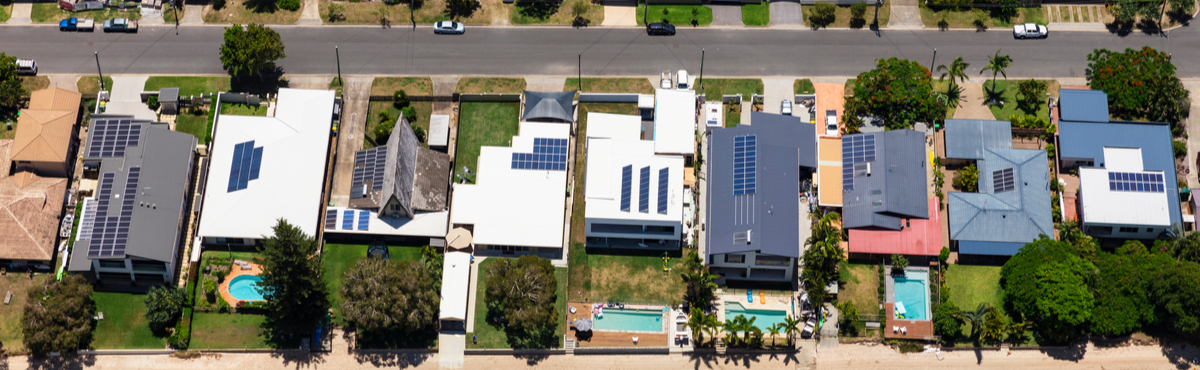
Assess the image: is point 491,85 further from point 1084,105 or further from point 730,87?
point 1084,105

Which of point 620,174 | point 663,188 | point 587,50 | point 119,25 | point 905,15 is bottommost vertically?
point 663,188

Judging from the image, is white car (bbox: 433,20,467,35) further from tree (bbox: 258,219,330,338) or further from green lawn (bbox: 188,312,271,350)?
green lawn (bbox: 188,312,271,350)

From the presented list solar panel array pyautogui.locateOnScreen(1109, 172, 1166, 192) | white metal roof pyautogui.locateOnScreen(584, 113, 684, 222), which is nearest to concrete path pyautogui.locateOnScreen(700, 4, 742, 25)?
white metal roof pyautogui.locateOnScreen(584, 113, 684, 222)

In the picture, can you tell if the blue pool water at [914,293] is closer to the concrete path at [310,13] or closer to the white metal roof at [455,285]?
the white metal roof at [455,285]

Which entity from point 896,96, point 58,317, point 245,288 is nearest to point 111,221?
point 58,317

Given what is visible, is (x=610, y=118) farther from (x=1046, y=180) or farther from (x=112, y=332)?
(x=112, y=332)

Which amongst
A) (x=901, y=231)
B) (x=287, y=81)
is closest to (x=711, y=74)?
(x=901, y=231)
